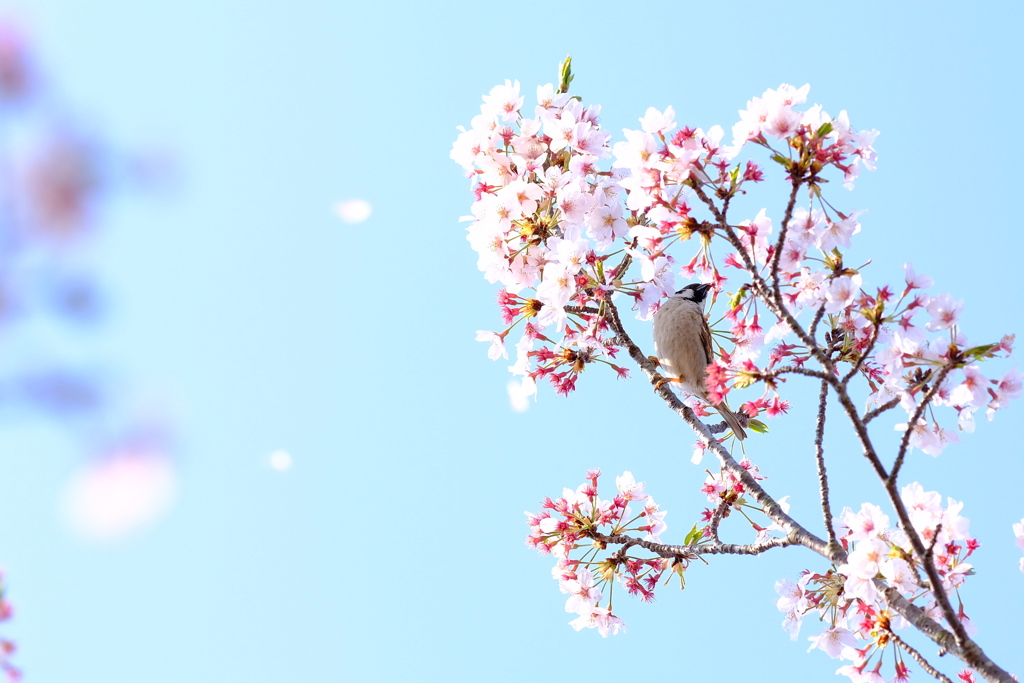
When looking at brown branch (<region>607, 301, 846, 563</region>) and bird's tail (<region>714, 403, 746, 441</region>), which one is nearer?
brown branch (<region>607, 301, 846, 563</region>)

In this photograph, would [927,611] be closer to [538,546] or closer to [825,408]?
[825,408]

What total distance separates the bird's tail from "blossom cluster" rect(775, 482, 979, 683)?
4.13 ft

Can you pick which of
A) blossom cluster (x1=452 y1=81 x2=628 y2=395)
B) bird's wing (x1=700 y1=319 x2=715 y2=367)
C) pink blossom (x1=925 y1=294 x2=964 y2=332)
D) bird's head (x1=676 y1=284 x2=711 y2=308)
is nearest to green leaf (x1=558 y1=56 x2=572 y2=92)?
blossom cluster (x1=452 y1=81 x2=628 y2=395)

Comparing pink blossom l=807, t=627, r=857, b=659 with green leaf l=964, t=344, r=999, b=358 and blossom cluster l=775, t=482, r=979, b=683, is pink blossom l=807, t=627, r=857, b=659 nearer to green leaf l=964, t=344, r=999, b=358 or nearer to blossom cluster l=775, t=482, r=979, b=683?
blossom cluster l=775, t=482, r=979, b=683

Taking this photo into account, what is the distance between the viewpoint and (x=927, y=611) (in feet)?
13.8

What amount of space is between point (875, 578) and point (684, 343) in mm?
2979

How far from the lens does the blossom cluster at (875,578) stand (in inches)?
151

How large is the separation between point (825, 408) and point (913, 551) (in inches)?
30.5

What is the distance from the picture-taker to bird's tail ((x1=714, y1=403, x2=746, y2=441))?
5.49 metres

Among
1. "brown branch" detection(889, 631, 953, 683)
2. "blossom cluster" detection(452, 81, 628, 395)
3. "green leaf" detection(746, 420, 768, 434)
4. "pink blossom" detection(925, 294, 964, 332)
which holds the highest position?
Answer: "blossom cluster" detection(452, 81, 628, 395)

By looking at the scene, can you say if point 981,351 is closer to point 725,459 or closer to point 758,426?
point 725,459

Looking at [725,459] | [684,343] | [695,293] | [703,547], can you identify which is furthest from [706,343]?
[703,547]

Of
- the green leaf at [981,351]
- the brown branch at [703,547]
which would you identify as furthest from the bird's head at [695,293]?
the green leaf at [981,351]

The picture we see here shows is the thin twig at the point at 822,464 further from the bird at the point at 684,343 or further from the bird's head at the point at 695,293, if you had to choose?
the bird's head at the point at 695,293
